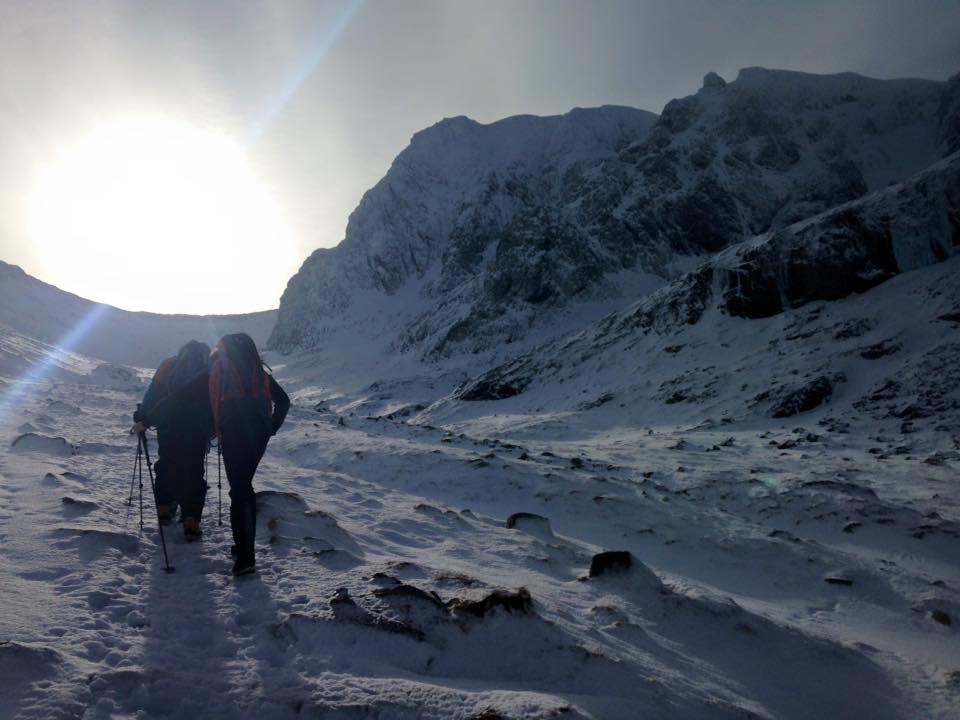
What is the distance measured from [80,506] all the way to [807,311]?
30258 mm

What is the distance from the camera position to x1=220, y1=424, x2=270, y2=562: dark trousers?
4.90 meters

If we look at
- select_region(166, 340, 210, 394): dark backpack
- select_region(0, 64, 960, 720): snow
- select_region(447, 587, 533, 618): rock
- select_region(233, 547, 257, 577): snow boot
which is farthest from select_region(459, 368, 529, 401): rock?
select_region(447, 587, 533, 618): rock

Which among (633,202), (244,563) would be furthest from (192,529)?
(633,202)

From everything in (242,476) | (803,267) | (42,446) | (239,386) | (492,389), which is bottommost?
(42,446)

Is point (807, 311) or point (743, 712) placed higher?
point (807, 311)

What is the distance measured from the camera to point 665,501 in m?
10.9

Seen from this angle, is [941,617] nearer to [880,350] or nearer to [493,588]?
[493,588]

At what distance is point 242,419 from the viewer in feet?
17.2

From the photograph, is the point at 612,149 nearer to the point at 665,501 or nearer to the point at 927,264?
the point at 927,264

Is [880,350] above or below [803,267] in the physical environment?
below

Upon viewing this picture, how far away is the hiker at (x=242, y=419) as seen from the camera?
496 cm

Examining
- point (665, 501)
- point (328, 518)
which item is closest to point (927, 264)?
point (665, 501)

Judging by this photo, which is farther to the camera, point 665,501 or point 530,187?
point 530,187

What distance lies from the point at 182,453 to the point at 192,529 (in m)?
0.92
